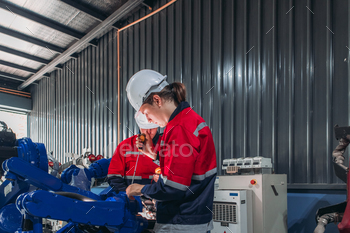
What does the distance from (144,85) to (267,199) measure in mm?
2419

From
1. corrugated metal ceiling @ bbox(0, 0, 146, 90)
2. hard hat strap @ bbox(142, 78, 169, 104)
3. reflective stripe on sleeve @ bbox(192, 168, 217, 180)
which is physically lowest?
reflective stripe on sleeve @ bbox(192, 168, 217, 180)

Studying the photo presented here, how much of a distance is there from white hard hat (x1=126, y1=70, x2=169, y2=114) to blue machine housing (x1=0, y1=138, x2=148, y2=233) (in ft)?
2.33

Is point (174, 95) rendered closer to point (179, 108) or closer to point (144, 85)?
point (179, 108)

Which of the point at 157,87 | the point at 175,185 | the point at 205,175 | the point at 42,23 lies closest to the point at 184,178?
the point at 175,185

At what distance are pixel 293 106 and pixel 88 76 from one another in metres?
6.64

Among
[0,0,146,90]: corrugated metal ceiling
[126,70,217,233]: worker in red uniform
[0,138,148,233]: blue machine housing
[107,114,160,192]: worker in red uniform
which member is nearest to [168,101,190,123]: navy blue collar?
[126,70,217,233]: worker in red uniform

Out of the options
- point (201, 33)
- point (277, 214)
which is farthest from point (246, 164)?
point (201, 33)

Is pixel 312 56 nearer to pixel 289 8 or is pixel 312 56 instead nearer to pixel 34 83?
pixel 289 8

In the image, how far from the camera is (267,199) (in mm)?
3361

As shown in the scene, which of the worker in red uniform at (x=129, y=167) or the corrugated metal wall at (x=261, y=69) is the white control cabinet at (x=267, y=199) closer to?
the corrugated metal wall at (x=261, y=69)

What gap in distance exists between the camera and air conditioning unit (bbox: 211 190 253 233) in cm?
319

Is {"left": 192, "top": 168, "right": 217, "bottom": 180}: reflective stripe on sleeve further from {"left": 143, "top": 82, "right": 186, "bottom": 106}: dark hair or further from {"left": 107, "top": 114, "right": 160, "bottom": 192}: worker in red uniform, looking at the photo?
{"left": 107, "top": 114, "right": 160, "bottom": 192}: worker in red uniform

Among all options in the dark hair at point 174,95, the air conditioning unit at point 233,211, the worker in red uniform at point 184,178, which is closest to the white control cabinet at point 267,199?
the air conditioning unit at point 233,211

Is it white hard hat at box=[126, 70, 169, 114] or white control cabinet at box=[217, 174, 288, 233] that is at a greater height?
white hard hat at box=[126, 70, 169, 114]
